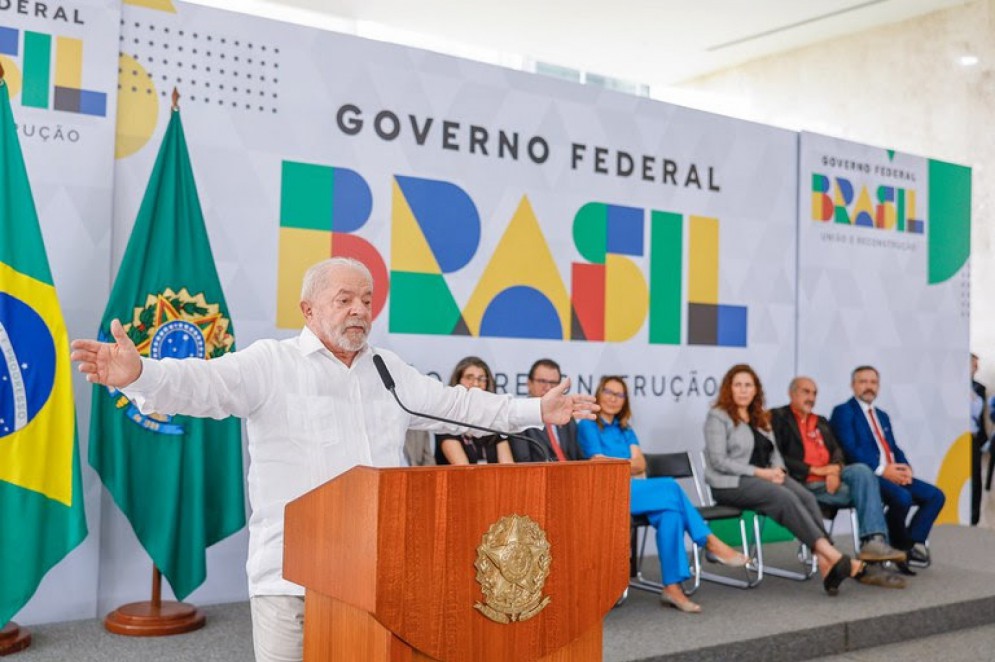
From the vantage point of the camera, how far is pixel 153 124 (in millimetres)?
4621

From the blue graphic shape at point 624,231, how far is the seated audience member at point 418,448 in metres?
1.93

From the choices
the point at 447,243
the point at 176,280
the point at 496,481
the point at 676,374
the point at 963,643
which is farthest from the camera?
the point at 676,374

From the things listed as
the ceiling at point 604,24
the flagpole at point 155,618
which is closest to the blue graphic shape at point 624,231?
the flagpole at point 155,618

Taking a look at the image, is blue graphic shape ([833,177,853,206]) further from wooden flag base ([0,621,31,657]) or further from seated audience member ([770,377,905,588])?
wooden flag base ([0,621,31,657])

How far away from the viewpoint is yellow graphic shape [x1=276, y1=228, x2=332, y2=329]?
4.98 metres

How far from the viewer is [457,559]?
6.33ft

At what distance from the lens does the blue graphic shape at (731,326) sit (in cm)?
669

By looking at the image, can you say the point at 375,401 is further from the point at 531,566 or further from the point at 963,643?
the point at 963,643

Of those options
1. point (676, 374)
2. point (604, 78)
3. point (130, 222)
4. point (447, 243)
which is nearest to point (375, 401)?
point (130, 222)

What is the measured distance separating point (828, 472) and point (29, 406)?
415 cm

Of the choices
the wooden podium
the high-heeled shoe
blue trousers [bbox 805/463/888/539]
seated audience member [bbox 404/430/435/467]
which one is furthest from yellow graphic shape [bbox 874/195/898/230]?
the wooden podium

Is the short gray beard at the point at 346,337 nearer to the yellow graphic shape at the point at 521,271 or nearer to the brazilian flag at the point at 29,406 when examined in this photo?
the brazilian flag at the point at 29,406

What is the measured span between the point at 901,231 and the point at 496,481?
6617mm

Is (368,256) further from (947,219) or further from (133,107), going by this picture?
(947,219)
